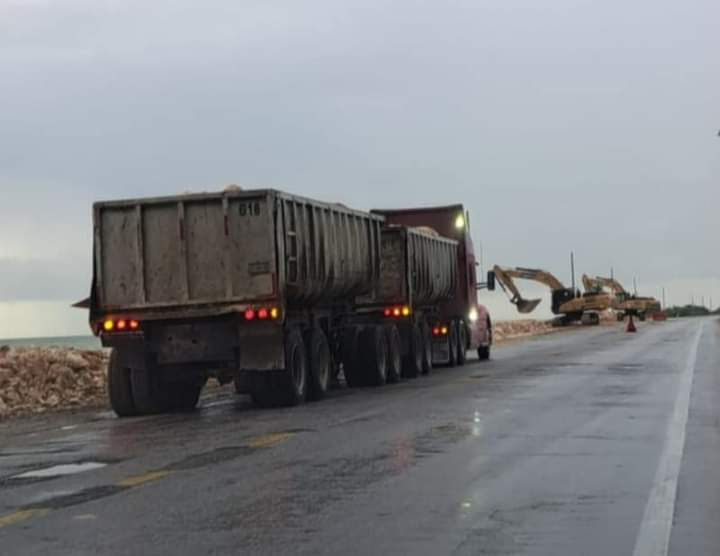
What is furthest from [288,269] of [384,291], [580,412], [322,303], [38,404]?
[384,291]

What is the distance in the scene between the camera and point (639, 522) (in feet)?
27.2

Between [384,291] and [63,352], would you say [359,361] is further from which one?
[63,352]

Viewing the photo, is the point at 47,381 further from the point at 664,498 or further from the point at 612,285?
the point at 612,285

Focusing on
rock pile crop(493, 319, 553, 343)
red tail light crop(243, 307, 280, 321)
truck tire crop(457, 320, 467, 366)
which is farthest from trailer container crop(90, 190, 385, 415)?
rock pile crop(493, 319, 553, 343)

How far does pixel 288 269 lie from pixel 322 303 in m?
2.75

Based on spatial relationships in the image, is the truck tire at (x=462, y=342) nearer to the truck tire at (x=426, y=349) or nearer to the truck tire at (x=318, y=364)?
the truck tire at (x=426, y=349)

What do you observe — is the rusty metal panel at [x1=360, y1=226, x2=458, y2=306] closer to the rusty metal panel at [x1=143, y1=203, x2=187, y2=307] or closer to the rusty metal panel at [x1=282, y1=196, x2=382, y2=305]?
the rusty metal panel at [x1=282, y1=196, x2=382, y2=305]

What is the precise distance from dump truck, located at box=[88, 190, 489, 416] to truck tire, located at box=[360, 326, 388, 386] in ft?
12.8

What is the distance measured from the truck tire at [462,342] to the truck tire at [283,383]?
12.6 m

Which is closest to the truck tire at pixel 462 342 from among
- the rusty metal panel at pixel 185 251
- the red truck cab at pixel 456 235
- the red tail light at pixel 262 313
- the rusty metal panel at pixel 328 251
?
the red truck cab at pixel 456 235

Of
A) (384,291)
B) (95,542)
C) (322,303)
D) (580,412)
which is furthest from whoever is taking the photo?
(384,291)

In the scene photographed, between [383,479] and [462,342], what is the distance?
20989 mm

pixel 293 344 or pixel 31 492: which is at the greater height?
pixel 293 344

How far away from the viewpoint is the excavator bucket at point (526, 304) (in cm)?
6394
